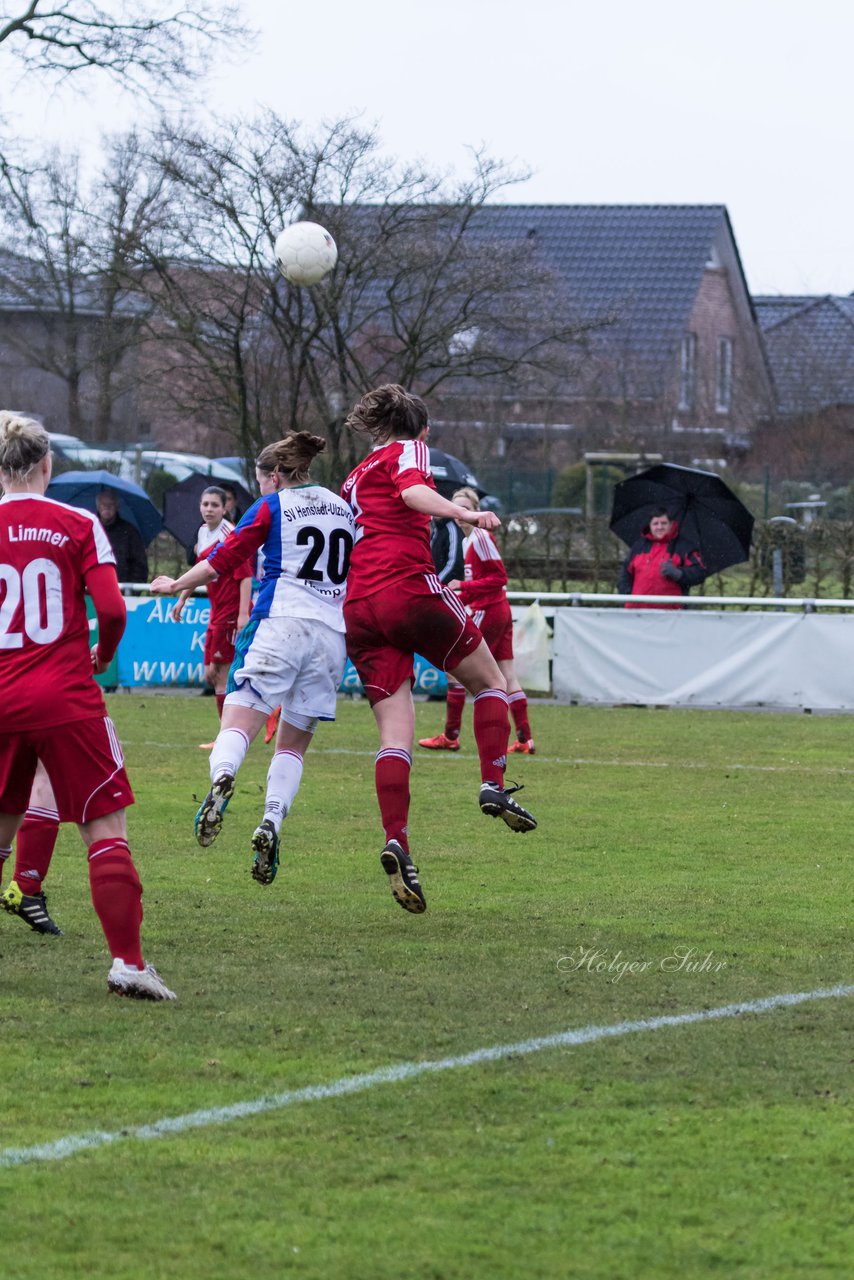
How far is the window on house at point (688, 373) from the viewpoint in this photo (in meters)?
38.5

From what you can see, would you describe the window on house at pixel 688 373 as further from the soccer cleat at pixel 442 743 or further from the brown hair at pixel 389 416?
the brown hair at pixel 389 416

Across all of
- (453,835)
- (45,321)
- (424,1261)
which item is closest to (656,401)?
(45,321)

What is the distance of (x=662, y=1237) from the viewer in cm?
373

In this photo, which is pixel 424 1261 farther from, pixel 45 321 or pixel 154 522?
pixel 45 321

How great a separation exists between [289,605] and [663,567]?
33.8 ft

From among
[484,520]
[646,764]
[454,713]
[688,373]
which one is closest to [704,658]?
[454,713]

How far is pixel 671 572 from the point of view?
17.2 meters

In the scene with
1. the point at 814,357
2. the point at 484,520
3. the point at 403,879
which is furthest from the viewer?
the point at 814,357

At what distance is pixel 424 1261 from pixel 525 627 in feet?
47.2

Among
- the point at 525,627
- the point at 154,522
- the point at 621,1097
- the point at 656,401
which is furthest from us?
the point at 656,401

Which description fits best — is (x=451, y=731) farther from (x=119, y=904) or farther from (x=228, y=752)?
(x=119, y=904)

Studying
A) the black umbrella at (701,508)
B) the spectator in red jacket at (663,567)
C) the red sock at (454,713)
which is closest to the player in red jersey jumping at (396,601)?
the red sock at (454,713)

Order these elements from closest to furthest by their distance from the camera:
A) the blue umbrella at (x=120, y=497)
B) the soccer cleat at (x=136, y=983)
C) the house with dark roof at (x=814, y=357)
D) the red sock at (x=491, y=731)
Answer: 1. the soccer cleat at (x=136, y=983)
2. the red sock at (x=491, y=731)
3. the blue umbrella at (x=120, y=497)
4. the house with dark roof at (x=814, y=357)

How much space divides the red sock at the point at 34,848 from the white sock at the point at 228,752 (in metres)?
0.64
